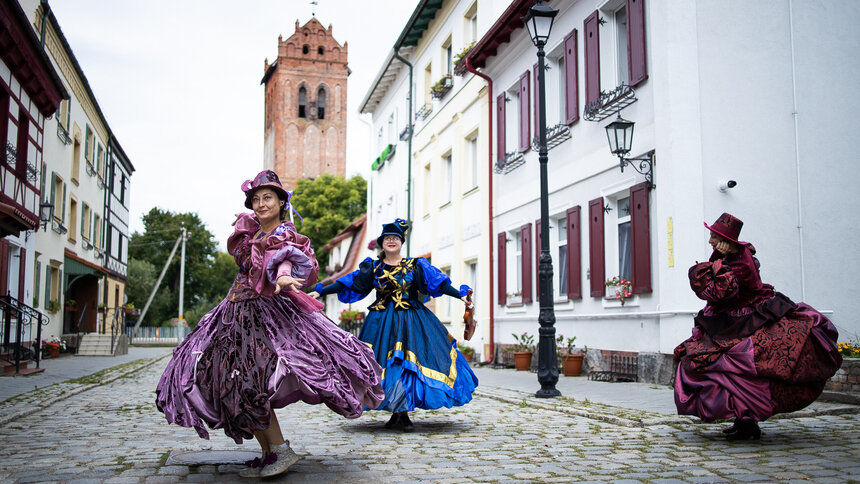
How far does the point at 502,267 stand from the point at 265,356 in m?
15.0

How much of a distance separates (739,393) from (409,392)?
2689mm

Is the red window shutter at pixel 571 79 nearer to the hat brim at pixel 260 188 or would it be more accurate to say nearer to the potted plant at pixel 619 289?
the potted plant at pixel 619 289

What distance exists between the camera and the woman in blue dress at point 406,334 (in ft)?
24.1

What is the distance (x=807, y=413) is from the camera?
827cm

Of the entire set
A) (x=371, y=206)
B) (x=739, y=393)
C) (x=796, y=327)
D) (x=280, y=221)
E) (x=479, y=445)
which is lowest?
(x=479, y=445)

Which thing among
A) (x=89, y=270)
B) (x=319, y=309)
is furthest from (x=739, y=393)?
(x=89, y=270)

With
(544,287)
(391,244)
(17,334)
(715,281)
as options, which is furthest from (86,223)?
(715,281)

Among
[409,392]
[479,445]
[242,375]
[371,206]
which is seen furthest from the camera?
[371,206]

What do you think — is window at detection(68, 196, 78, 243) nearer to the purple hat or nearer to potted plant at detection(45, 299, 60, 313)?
potted plant at detection(45, 299, 60, 313)

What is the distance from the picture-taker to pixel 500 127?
19891mm

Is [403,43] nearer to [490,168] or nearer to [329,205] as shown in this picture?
[490,168]

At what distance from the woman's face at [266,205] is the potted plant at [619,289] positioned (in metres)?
8.98

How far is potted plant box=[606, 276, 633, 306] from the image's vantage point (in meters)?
13.4

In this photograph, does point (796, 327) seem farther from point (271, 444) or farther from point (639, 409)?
point (271, 444)
